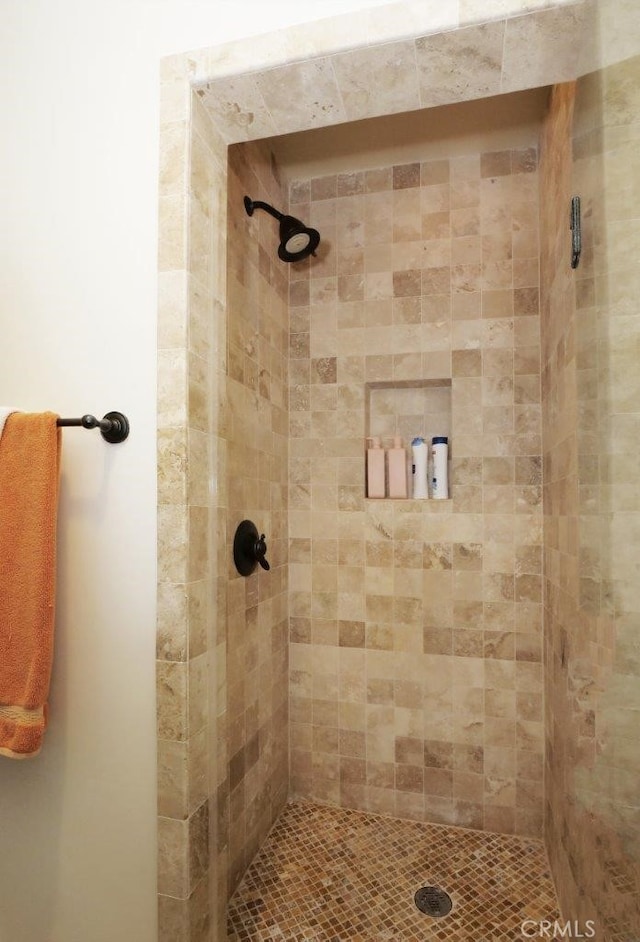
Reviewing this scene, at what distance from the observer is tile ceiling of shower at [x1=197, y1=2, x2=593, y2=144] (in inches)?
34.1

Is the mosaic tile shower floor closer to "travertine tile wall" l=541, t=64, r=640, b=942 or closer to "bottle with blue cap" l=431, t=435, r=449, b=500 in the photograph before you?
"travertine tile wall" l=541, t=64, r=640, b=942

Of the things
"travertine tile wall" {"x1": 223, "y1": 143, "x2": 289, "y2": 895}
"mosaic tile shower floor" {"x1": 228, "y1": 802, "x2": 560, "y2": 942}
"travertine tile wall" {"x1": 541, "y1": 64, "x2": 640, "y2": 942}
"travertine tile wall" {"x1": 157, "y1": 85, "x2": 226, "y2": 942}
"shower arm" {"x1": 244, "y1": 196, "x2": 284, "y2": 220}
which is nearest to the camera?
"travertine tile wall" {"x1": 541, "y1": 64, "x2": 640, "y2": 942}

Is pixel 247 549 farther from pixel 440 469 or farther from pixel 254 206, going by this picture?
pixel 254 206

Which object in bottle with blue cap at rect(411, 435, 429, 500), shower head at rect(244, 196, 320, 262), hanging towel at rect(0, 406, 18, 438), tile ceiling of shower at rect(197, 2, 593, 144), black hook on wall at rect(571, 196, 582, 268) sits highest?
shower head at rect(244, 196, 320, 262)

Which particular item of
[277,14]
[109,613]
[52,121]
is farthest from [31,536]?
[277,14]

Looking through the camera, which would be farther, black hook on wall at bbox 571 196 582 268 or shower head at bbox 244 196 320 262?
shower head at bbox 244 196 320 262

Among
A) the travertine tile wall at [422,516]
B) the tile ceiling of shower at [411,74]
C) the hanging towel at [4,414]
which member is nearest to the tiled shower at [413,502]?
Answer: the travertine tile wall at [422,516]

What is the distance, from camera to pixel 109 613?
103cm

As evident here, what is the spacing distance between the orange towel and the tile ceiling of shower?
30.0 inches

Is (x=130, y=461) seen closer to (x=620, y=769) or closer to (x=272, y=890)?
(x=620, y=769)

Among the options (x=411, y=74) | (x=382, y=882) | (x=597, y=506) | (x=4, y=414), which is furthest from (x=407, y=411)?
(x=382, y=882)

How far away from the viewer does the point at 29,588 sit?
992 millimetres

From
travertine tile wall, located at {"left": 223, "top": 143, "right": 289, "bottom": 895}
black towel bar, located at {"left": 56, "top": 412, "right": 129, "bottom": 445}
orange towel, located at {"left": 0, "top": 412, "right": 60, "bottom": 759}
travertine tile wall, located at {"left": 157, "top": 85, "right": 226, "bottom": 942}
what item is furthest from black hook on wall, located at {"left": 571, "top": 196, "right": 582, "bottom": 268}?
orange towel, located at {"left": 0, "top": 412, "right": 60, "bottom": 759}

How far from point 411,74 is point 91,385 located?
872 millimetres
